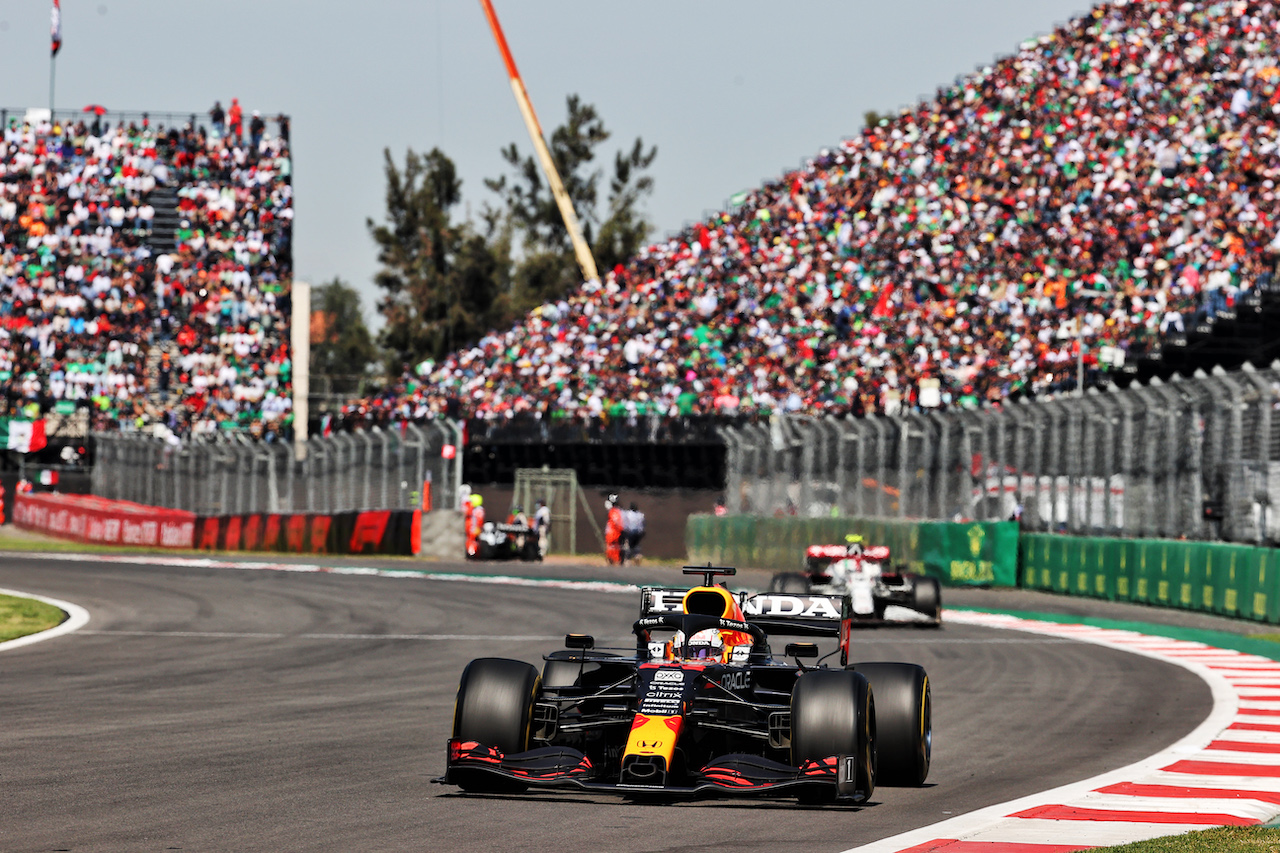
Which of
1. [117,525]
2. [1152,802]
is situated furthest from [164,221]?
[1152,802]

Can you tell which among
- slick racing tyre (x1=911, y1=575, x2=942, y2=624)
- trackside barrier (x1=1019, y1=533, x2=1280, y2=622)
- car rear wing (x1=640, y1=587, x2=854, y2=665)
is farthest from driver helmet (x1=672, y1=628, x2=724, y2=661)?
trackside barrier (x1=1019, y1=533, x2=1280, y2=622)

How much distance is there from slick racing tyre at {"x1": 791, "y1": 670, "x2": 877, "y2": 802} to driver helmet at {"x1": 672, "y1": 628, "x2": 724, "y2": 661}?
3.17 feet

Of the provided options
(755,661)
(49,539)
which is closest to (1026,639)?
(755,661)

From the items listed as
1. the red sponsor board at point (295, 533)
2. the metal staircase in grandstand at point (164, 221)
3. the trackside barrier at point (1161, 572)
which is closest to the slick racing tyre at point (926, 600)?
the trackside barrier at point (1161, 572)

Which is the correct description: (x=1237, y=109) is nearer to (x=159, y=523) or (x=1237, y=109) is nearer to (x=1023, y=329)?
(x=1023, y=329)

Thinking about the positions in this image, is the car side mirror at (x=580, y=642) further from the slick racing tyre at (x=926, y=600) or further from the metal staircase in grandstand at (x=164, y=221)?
the metal staircase in grandstand at (x=164, y=221)

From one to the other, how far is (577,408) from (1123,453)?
20805mm

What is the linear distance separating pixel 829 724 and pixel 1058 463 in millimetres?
19819

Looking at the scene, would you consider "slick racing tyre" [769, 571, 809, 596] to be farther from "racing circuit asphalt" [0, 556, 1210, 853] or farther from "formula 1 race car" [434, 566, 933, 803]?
"formula 1 race car" [434, 566, 933, 803]

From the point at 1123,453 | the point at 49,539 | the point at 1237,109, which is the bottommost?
the point at 49,539

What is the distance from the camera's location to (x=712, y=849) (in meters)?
6.68

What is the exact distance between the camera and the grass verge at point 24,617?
59.6 feet

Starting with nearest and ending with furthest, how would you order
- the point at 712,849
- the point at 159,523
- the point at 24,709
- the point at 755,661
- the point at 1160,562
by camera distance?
the point at 712,849 → the point at 755,661 → the point at 24,709 → the point at 1160,562 → the point at 159,523

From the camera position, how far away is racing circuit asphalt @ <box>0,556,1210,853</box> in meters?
7.06
